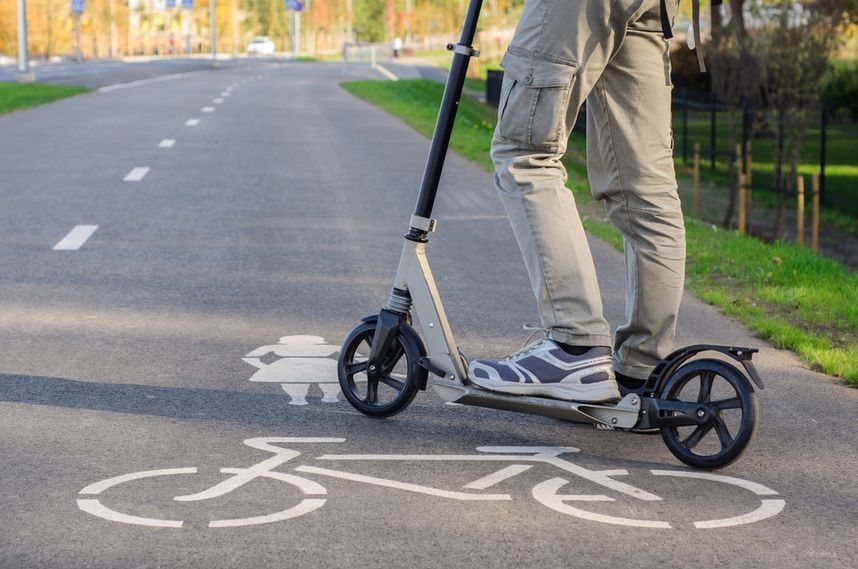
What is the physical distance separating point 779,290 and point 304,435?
3999 millimetres

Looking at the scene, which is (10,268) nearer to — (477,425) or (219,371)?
(219,371)

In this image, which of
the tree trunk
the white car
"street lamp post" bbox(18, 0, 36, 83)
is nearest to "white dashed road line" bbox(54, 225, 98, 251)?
the tree trunk

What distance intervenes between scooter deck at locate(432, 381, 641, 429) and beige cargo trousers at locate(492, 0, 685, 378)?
0.19 m

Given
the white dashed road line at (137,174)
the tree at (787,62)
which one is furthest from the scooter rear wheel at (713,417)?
the tree at (787,62)

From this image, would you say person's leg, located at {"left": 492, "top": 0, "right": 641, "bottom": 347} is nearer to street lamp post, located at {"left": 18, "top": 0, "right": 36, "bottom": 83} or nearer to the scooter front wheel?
the scooter front wheel

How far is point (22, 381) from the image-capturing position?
5.48m

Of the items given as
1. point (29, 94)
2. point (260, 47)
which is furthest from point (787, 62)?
point (260, 47)

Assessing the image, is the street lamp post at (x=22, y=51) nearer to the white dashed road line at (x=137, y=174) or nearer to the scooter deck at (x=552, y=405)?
the white dashed road line at (x=137, y=174)

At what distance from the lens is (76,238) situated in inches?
389

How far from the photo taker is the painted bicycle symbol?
3.80m

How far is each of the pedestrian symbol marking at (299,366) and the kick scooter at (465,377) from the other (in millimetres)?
244

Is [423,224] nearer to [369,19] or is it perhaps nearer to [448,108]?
[448,108]

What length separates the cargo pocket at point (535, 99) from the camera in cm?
429

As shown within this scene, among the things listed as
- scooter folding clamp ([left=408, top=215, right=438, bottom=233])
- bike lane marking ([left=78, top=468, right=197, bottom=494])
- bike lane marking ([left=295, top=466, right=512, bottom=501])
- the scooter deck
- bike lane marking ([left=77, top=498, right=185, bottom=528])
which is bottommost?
bike lane marking ([left=295, top=466, right=512, bottom=501])
